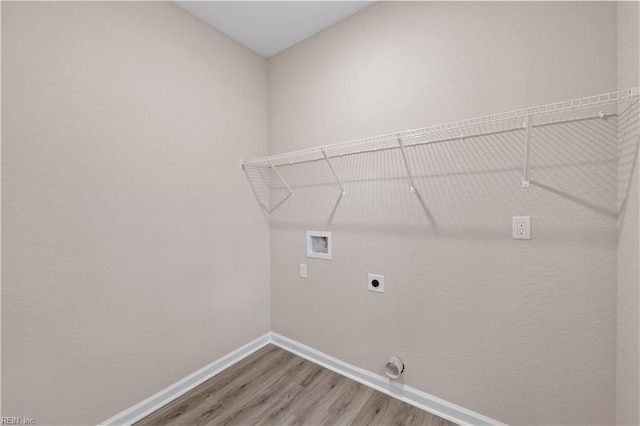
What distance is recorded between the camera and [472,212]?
53.9 inches

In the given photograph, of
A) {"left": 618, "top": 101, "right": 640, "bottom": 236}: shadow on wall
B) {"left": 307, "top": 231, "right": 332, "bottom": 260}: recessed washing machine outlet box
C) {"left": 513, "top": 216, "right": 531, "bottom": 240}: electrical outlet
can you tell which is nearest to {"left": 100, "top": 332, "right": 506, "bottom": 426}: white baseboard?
{"left": 307, "top": 231, "right": 332, "bottom": 260}: recessed washing machine outlet box

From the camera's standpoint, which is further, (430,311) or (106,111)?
(430,311)

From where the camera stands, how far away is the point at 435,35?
4.83 feet

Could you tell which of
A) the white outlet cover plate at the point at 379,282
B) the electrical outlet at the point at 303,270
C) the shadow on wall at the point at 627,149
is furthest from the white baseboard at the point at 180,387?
the shadow on wall at the point at 627,149

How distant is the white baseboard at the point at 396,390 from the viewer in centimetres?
140

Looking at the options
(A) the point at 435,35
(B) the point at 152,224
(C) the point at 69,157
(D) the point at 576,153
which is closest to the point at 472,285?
(D) the point at 576,153

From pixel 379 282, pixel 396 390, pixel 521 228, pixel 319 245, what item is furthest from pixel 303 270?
pixel 521 228

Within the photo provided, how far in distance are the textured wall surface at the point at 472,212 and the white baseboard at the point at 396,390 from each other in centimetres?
5

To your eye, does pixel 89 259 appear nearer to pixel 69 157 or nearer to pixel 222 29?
pixel 69 157

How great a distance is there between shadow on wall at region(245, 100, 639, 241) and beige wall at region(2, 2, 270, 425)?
0.84 m

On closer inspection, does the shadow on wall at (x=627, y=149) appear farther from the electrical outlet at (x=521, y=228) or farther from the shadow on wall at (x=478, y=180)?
the electrical outlet at (x=521, y=228)

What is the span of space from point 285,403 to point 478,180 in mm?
1754

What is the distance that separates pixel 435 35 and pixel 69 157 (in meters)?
2.09
